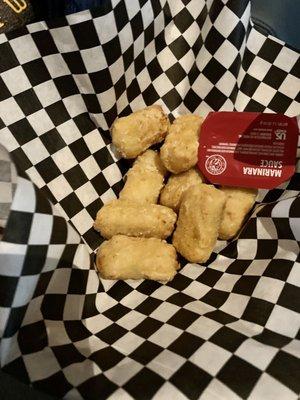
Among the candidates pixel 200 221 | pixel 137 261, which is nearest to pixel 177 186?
pixel 200 221

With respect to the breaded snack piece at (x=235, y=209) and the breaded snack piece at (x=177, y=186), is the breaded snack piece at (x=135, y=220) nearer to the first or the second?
the breaded snack piece at (x=177, y=186)

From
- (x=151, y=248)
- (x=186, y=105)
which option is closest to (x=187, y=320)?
(x=151, y=248)

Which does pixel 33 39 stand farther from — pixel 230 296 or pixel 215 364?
pixel 215 364

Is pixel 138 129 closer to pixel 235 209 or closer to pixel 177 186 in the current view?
pixel 177 186

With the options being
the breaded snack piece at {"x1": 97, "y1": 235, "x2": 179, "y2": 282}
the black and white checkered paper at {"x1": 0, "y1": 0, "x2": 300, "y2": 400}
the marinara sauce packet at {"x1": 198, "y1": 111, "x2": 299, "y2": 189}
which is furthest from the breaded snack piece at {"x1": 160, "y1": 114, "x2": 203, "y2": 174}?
the breaded snack piece at {"x1": 97, "y1": 235, "x2": 179, "y2": 282}

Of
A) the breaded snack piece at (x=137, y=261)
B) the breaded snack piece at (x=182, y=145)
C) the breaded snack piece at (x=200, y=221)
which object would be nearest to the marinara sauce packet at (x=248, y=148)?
the breaded snack piece at (x=182, y=145)

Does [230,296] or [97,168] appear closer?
[230,296]
